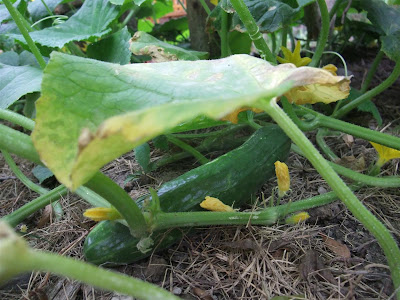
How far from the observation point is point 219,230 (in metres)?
1.16

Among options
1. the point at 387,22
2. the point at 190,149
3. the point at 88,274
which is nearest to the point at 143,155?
the point at 190,149

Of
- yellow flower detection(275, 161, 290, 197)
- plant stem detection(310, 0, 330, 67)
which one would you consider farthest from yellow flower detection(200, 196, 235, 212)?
plant stem detection(310, 0, 330, 67)

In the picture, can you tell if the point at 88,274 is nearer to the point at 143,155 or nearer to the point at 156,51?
the point at 143,155

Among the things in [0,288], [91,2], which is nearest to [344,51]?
[91,2]

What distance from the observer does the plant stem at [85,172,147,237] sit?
0.78 metres

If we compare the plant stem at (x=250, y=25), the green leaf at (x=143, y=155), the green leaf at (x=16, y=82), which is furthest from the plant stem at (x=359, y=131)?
the green leaf at (x=16, y=82)

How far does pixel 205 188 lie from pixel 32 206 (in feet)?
2.02

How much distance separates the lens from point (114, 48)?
1.57 meters

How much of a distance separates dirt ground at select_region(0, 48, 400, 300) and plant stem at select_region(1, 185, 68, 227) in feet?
0.20

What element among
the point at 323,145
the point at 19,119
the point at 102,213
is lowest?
the point at 323,145

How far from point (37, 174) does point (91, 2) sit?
2.79ft

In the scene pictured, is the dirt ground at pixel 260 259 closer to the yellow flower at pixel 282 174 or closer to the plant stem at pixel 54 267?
the yellow flower at pixel 282 174

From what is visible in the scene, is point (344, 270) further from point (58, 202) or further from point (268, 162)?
point (58, 202)

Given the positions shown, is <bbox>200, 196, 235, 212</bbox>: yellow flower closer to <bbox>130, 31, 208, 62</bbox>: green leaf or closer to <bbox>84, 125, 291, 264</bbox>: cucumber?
<bbox>84, 125, 291, 264</bbox>: cucumber
